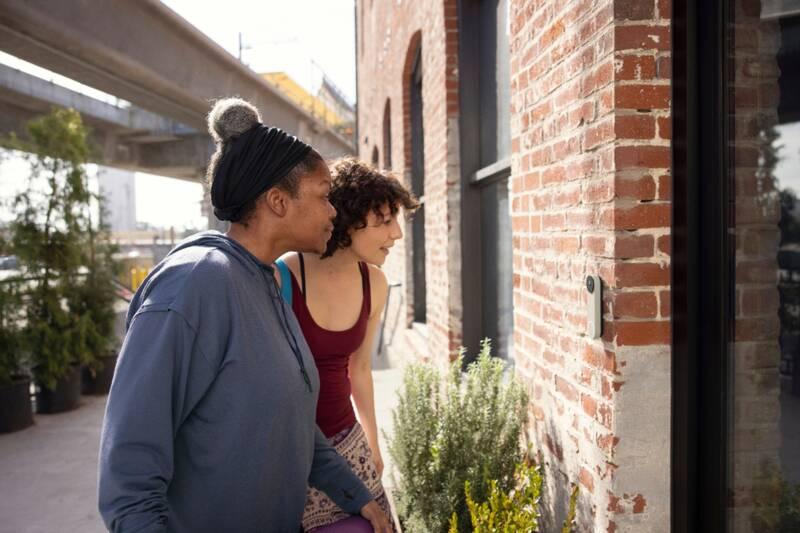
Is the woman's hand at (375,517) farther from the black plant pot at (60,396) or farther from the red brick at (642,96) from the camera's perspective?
the black plant pot at (60,396)

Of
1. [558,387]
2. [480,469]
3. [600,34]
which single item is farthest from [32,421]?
[600,34]

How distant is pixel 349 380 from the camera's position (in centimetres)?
270

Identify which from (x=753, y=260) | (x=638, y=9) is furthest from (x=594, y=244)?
(x=638, y=9)

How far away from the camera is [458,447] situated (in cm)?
321

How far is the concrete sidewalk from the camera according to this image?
4.37m

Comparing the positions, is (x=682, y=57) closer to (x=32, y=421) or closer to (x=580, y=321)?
(x=580, y=321)

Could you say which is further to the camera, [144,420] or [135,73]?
[135,73]

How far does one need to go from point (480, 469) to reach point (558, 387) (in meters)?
0.58

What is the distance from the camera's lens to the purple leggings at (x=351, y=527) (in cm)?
197

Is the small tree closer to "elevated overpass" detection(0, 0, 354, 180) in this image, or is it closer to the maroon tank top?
"elevated overpass" detection(0, 0, 354, 180)

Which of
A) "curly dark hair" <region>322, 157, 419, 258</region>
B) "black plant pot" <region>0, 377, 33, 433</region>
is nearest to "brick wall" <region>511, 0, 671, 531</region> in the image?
"curly dark hair" <region>322, 157, 419, 258</region>

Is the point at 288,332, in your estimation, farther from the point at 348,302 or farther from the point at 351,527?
the point at 348,302

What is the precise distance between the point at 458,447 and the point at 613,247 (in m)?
1.40

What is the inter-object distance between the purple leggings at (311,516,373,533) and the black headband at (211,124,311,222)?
37.4 inches
